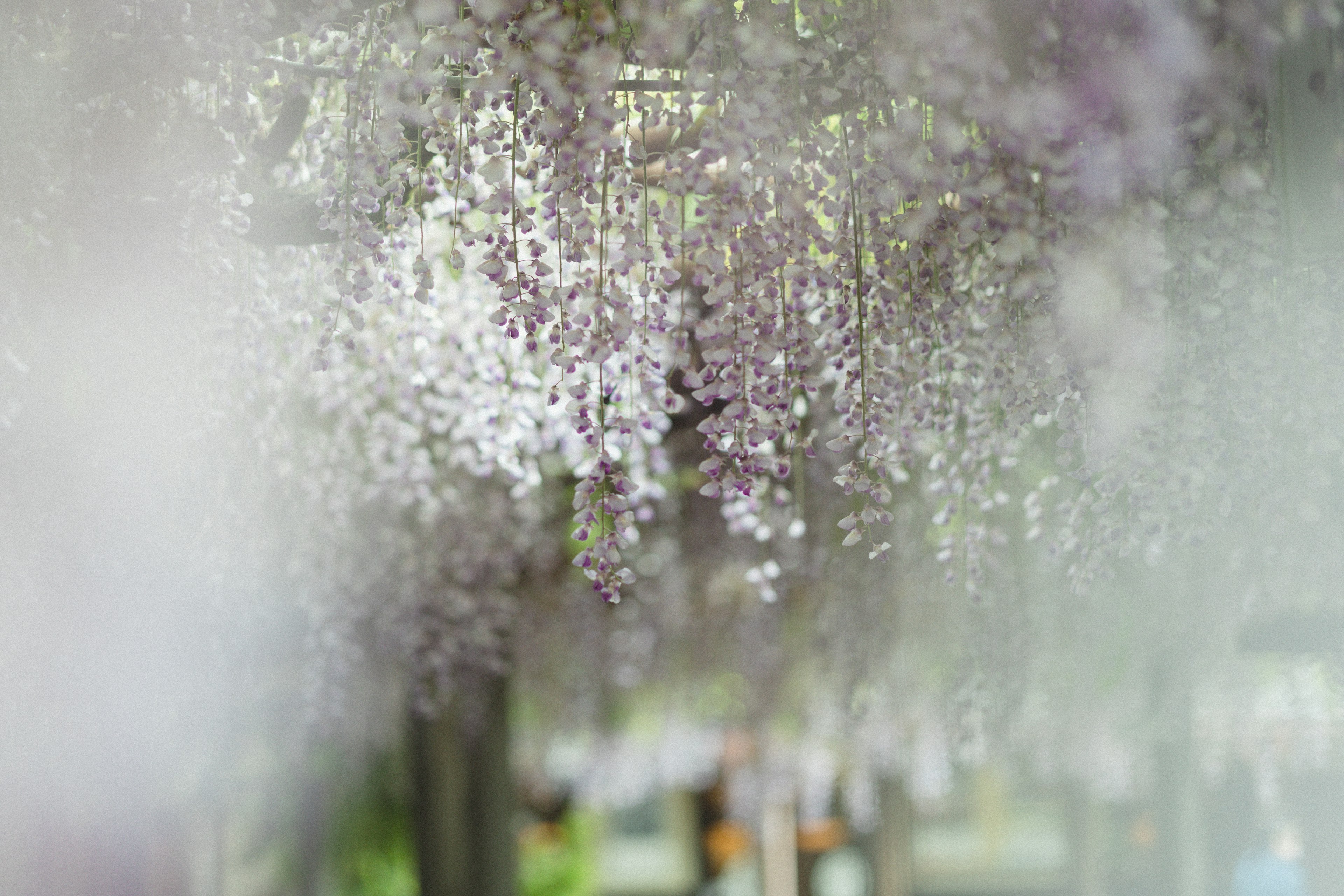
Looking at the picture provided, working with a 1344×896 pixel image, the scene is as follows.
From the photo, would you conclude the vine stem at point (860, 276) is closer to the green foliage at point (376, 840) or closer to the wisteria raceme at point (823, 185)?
the wisteria raceme at point (823, 185)

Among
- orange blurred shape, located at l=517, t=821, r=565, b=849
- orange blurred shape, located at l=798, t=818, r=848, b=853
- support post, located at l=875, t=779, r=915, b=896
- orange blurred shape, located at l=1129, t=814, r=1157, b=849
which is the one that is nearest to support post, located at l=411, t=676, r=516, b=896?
support post, located at l=875, t=779, r=915, b=896

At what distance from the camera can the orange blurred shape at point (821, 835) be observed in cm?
714

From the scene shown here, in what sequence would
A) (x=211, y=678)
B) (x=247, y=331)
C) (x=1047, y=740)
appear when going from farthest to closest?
(x=1047, y=740), (x=211, y=678), (x=247, y=331)

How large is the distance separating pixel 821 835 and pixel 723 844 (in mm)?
814

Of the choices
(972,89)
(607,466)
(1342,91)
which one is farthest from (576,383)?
(1342,91)

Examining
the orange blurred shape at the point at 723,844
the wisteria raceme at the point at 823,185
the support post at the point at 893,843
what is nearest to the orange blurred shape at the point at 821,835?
the orange blurred shape at the point at 723,844

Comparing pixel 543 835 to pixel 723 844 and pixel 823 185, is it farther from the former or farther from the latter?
pixel 823 185

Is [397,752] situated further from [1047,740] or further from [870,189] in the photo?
[870,189]

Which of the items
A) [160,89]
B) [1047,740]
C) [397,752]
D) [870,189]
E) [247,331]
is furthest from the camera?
[397,752]

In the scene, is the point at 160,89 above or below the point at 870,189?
above

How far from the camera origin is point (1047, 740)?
184 inches

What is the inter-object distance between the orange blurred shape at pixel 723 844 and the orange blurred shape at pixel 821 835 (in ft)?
1.81

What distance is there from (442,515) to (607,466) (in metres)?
2.59

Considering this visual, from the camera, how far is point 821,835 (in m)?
7.26
